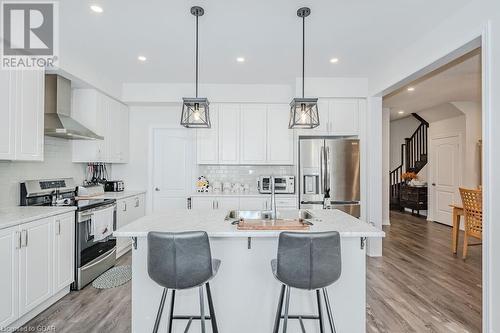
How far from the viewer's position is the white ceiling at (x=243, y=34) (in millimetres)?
2230

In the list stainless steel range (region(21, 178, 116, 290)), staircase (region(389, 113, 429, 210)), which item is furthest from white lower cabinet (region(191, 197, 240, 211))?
staircase (region(389, 113, 429, 210))

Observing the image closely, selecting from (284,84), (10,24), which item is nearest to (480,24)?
(284,84)

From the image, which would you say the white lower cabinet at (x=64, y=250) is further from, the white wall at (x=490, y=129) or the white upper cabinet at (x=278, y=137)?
the white wall at (x=490, y=129)

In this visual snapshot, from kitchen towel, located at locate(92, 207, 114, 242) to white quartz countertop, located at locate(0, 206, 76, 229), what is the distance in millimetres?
355

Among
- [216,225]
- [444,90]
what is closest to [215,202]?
[216,225]

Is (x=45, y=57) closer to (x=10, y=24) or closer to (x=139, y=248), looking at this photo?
(x=10, y=24)

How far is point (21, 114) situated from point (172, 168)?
7.90 ft

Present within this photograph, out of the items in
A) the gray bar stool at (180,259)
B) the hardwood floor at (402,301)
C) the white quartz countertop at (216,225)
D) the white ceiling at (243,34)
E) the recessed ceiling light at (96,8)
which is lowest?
the hardwood floor at (402,301)

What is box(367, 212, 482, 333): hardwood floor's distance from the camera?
2.20m

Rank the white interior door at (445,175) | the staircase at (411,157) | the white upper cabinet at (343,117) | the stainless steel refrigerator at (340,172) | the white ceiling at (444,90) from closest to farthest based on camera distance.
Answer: the white ceiling at (444,90) < the stainless steel refrigerator at (340,172) < the white upper cabinet at (343,117) < the white interior door at (445,175) < the staircase at (411,157)

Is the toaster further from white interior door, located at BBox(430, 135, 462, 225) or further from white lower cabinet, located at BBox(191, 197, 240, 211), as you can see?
white interior door, located at BBox(430, 135, 462, 225)

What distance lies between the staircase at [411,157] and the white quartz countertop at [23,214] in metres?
8.13

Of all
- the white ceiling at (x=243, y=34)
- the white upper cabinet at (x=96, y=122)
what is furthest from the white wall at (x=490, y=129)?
the white upper cabinet at (x=96, y=122)

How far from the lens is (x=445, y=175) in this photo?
19.8 feet
